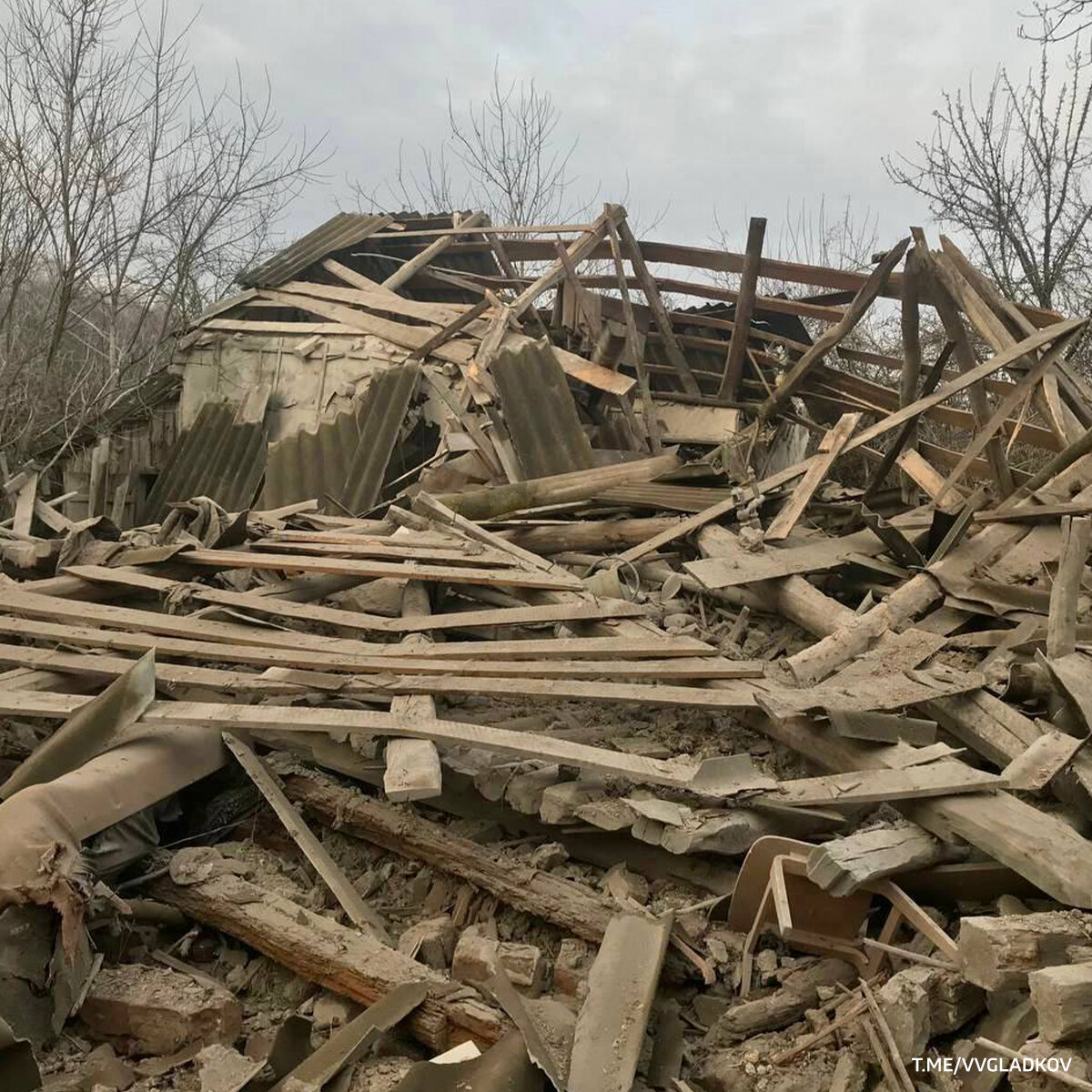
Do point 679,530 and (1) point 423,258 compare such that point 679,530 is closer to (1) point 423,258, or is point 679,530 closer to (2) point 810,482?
(2) point 810,482

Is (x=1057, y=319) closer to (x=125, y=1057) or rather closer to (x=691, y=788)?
(x=691, y=788)

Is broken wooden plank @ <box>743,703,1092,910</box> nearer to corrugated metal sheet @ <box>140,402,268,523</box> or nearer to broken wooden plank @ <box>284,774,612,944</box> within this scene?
broken wooden plank @ <box>284,774,612,944</box>

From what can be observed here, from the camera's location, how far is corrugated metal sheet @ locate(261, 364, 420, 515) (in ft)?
28.0

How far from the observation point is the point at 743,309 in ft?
28.2

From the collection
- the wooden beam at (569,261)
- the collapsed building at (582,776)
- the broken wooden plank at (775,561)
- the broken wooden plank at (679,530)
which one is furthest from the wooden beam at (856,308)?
the wooden beam at (569,261)

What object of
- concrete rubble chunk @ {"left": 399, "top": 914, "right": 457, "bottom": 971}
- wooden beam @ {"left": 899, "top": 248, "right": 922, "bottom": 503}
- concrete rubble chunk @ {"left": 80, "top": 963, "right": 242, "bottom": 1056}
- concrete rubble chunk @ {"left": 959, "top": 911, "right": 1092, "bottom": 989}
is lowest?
concrete rubble chunk @ {"left": 80, "top": 963, "right": 242, "bottom": 1056}

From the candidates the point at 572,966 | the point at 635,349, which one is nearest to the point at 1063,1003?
the point at 572,966

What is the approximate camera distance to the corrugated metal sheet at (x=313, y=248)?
432 inches

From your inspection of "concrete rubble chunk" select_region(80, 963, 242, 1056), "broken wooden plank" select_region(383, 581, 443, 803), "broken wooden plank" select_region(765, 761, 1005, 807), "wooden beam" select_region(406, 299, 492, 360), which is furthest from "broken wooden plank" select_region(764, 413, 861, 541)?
"wooden beam" select_region(406, 299, 492, 360)

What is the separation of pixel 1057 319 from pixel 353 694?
17.9ft

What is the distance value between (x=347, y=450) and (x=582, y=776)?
19.3 ft

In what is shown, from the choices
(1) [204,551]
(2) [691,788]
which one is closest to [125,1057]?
(2) [691,788]

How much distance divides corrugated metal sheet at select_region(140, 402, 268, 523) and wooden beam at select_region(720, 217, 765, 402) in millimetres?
4745

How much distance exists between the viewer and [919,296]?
22.7 feet
